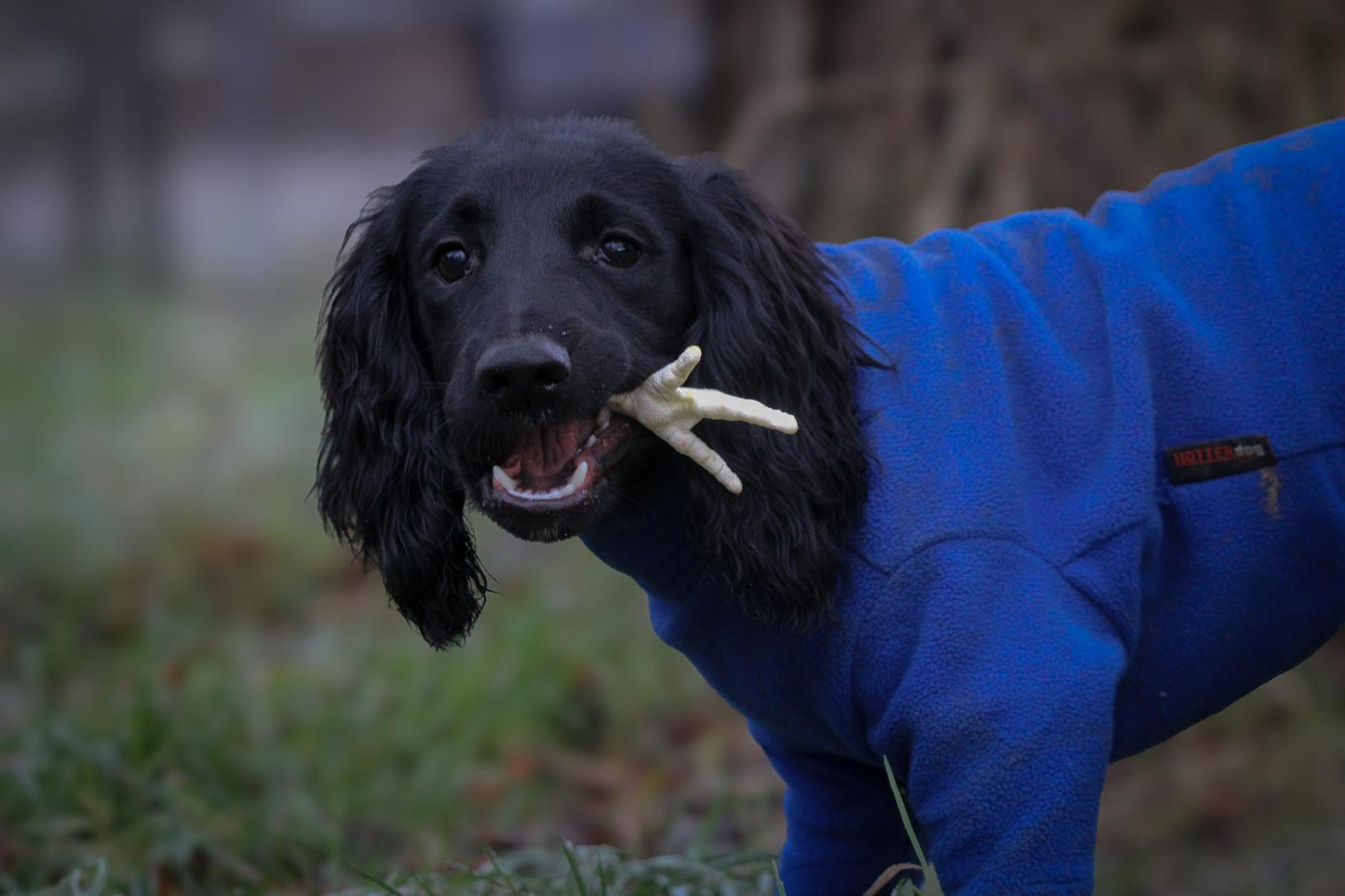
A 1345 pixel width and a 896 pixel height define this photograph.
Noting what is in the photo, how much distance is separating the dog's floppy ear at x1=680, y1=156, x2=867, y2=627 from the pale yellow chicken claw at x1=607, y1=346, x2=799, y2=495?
0.04m

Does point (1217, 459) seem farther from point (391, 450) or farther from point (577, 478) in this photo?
point (391, 450)

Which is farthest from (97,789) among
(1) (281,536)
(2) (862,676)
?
(1) (281,536)

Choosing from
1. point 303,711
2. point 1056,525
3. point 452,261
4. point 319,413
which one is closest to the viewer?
point 1056,525

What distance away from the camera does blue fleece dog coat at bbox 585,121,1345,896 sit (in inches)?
82.4

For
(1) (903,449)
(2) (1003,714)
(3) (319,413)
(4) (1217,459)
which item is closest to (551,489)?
(1) (903,449)

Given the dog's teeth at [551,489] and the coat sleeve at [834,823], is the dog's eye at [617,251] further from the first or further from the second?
the coat sleeve at [834,823]

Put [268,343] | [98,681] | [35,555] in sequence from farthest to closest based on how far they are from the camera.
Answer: [268,343] → [35,555] → [98,681]

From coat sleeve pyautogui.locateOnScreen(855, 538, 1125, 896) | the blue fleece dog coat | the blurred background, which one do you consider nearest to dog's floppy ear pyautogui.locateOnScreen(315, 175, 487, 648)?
the blue fleece dog coat

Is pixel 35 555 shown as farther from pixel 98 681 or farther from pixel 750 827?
pixel 750 827

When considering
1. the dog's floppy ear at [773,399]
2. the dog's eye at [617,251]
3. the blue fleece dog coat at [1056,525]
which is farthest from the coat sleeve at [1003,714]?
the dog's eye at [617,251]

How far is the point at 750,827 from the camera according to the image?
12.7ft

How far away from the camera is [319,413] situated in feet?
21.4

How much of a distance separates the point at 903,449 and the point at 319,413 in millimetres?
4770

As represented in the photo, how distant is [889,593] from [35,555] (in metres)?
4.45
